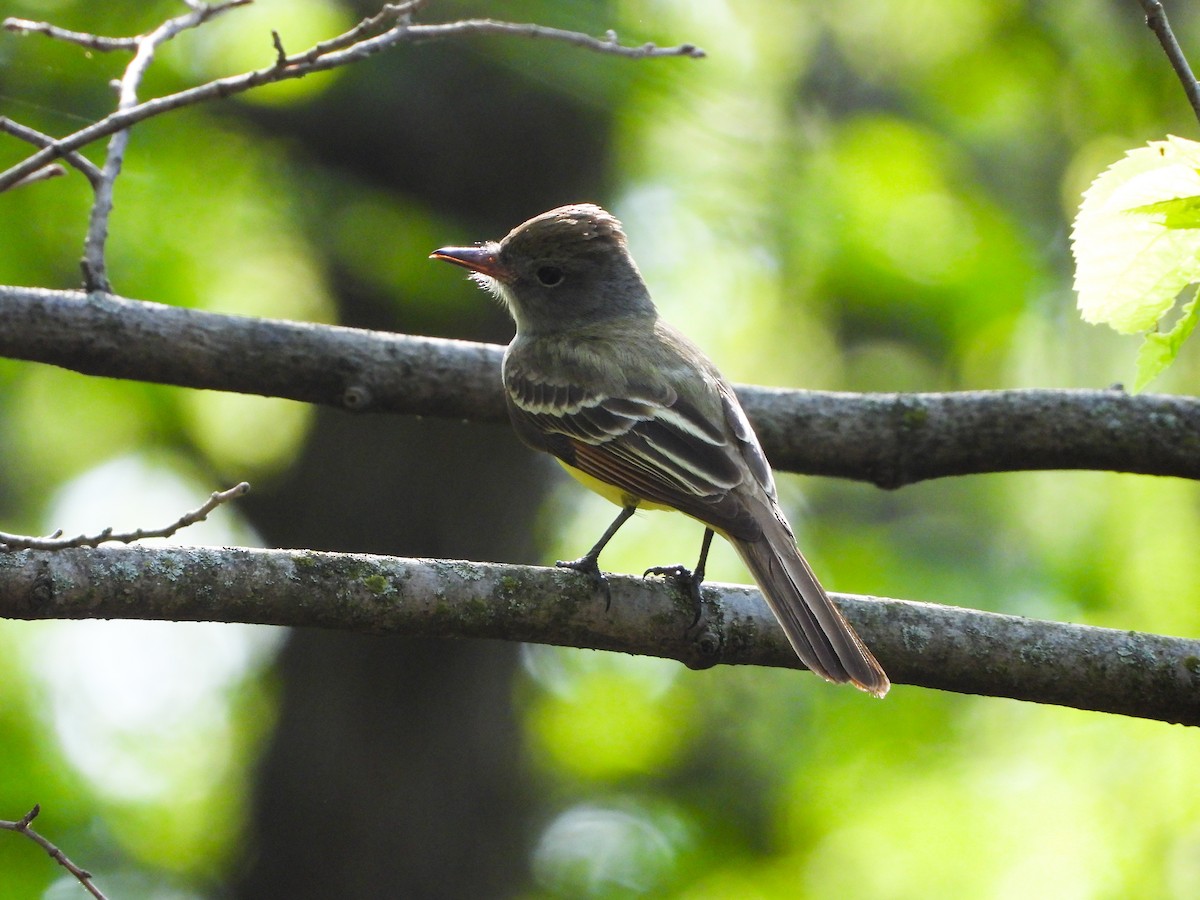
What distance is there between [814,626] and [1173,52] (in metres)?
1.91

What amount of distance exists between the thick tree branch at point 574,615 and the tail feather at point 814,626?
9cm

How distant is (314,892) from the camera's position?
8.66m

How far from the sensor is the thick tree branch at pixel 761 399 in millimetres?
4773

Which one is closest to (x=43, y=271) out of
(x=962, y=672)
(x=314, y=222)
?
(x=314, y=222)

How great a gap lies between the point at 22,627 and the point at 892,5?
→ 9.49m

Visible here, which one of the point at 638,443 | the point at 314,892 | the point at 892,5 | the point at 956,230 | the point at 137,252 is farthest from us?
the point at 892,5

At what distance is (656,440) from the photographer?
483cm

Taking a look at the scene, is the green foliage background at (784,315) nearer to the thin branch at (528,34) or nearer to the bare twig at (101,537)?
the thin branch at (528,34)

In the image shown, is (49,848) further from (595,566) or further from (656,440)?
(656,440)

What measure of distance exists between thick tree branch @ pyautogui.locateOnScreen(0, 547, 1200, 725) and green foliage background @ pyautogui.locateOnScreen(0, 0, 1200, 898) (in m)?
3.90

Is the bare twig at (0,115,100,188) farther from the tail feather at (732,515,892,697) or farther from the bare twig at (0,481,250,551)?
the tail feather at (732,515,892,697)

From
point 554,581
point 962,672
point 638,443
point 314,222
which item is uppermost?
point 314,222

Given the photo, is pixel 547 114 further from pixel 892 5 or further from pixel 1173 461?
pixel 1173 461

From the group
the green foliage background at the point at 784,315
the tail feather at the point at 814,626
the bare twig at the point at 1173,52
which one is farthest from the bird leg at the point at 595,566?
the green foliage background at the point at 784,315
